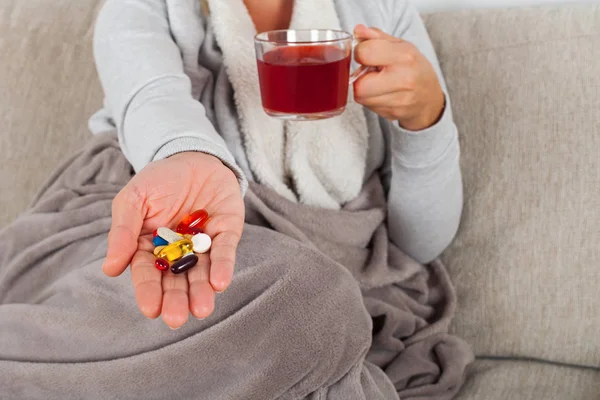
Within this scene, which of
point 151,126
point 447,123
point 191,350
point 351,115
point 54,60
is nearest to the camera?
point 191,350

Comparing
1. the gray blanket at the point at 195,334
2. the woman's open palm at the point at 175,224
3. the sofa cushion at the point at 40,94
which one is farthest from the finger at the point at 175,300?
the sofa cushion at the point at 40,94

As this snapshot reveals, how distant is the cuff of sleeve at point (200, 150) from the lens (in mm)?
720

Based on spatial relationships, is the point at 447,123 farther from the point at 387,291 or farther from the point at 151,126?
the point at 151,126

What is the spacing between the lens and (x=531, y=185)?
101 centimetres

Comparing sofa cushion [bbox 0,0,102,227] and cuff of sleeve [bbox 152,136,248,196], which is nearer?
cuff of sleeve [bbox 152,136,248,196]

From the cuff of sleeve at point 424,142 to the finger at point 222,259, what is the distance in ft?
1.22

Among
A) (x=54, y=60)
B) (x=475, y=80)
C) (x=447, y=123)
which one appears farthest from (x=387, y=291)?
(x=54, y=60)

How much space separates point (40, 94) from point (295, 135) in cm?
65

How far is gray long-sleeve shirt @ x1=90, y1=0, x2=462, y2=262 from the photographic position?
31.0 inches

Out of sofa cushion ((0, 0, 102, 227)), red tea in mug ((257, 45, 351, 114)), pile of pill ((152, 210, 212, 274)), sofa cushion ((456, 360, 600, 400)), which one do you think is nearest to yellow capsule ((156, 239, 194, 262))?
pile of pill ((152, 210, 212, 274))

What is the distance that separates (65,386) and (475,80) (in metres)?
0.83

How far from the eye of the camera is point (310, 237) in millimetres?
946

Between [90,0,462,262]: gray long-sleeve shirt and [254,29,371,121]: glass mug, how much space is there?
10 cm

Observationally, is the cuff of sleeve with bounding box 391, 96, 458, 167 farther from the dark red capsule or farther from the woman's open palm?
the dark red capsule
